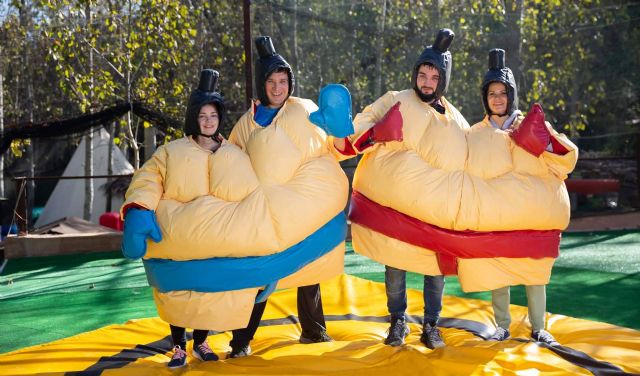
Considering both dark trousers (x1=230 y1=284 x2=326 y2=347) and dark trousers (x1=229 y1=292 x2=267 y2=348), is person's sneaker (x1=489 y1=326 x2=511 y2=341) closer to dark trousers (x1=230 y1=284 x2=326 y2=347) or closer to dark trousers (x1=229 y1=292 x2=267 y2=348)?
dark trousers (x1=230 y1=284 x2=326 y2=347)

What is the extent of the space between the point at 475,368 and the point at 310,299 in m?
0.97

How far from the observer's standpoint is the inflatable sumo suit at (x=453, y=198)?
11.1 ft

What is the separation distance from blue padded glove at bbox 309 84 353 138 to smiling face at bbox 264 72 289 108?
0.24m

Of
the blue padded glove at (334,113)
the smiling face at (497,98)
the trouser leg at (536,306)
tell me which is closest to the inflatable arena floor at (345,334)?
the trouser leg at (536,306)

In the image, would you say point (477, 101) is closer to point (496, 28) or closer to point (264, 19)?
point (496, 28)

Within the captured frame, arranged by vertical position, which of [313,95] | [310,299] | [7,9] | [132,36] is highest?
[7,9]

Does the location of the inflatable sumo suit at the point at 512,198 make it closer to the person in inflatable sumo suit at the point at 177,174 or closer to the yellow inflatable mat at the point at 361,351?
the yellow inflatable mat at the point at 361,351

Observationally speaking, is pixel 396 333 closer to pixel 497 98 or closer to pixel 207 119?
pixel 497 98

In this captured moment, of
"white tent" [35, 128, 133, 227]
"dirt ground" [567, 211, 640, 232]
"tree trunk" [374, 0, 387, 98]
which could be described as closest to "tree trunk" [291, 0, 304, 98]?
"tree trunk" [374, 0, 387, 98]

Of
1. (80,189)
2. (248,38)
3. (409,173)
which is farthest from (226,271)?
(80,189)

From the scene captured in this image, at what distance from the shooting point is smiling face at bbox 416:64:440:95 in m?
3.50

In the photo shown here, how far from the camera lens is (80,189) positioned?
14438 millimetres

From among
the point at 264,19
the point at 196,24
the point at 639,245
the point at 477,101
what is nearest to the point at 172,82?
the point at 196,24

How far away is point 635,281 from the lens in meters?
5.28
